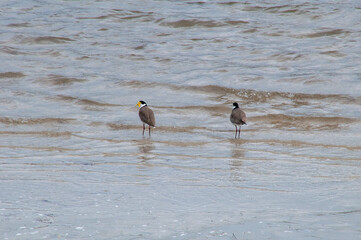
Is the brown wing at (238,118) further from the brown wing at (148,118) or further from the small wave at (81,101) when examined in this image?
the small wave at (81,101)

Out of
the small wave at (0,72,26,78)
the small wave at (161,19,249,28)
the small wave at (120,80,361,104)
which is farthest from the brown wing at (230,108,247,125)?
the small wave at (161,19,249,28)

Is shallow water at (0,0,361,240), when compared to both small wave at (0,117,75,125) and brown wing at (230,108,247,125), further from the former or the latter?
brown wing at (230,108,247,125)

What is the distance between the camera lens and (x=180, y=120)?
563 inches

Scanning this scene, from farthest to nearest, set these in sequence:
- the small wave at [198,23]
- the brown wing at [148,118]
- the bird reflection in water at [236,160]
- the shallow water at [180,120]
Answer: the small wave at [198,23] → the brown wing at [148,118] → the bird reflection in water at [236,160] → the shallow water at [180,120]

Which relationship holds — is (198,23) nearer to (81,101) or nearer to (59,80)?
(59,80)

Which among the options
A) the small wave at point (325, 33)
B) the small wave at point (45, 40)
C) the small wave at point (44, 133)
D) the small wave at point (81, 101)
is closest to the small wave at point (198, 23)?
the small wave at point (325, 33)

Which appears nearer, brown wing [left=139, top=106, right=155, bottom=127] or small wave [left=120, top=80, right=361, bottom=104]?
brown wing [left=139, top=106, right=155, bottom=127]

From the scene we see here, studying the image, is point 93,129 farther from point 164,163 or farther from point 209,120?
point 164,163

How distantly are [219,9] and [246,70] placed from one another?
37.0 feet

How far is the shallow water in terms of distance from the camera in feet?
20.1

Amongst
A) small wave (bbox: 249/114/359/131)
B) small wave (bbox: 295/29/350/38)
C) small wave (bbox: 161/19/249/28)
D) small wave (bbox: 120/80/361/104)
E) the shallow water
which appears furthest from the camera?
small wave (bbox: 161/19/249/28)

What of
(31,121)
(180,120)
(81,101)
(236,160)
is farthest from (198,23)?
(236,160)

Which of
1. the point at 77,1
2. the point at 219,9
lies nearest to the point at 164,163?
the point at 219,9

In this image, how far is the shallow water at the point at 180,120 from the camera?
6112mm
